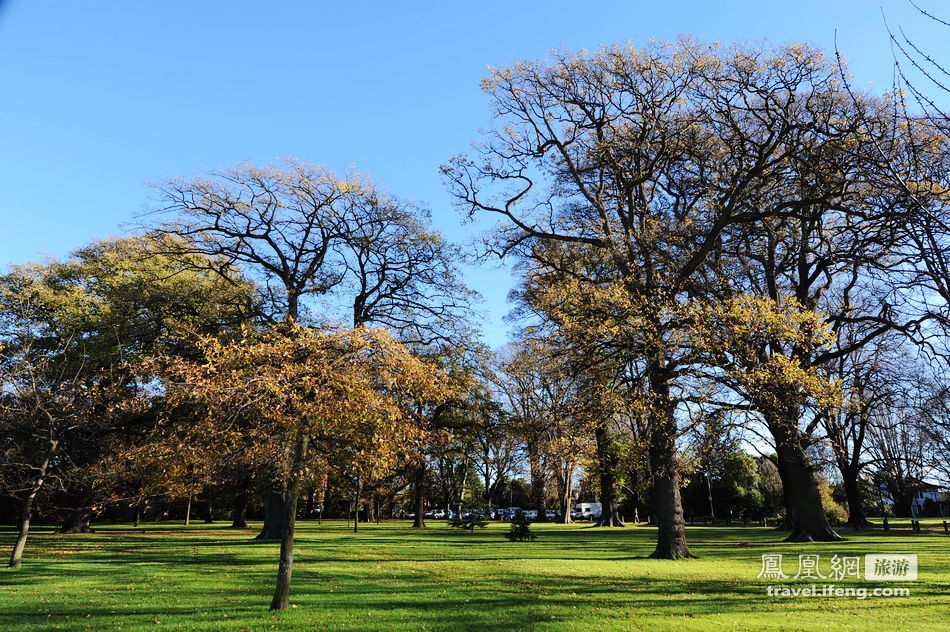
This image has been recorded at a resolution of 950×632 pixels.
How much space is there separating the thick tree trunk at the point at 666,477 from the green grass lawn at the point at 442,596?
0.74m

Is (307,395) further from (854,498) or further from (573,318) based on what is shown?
(854,498)

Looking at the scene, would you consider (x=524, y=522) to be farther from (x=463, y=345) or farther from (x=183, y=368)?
(x=183, y=368)

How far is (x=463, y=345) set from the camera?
24812mm

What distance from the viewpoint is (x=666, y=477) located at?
661 inches

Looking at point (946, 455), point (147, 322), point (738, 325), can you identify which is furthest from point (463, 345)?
point (946, 455)

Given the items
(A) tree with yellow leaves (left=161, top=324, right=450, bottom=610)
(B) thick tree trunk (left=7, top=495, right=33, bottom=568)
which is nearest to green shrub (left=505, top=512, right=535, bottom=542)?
(B) thick tree trunk (left=7, top=495, right=33, bottom=568)

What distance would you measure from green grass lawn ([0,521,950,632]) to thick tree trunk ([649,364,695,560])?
0.74 m

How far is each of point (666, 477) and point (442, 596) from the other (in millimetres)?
8855

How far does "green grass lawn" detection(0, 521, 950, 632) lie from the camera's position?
827 cm

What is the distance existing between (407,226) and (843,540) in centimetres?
2257

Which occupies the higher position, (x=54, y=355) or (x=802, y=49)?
(x=802, y=49)

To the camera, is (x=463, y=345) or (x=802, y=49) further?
(x=463, y=345)

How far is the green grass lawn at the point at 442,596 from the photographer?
8273 millimetres

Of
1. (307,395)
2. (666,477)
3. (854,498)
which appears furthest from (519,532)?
(854,498)
